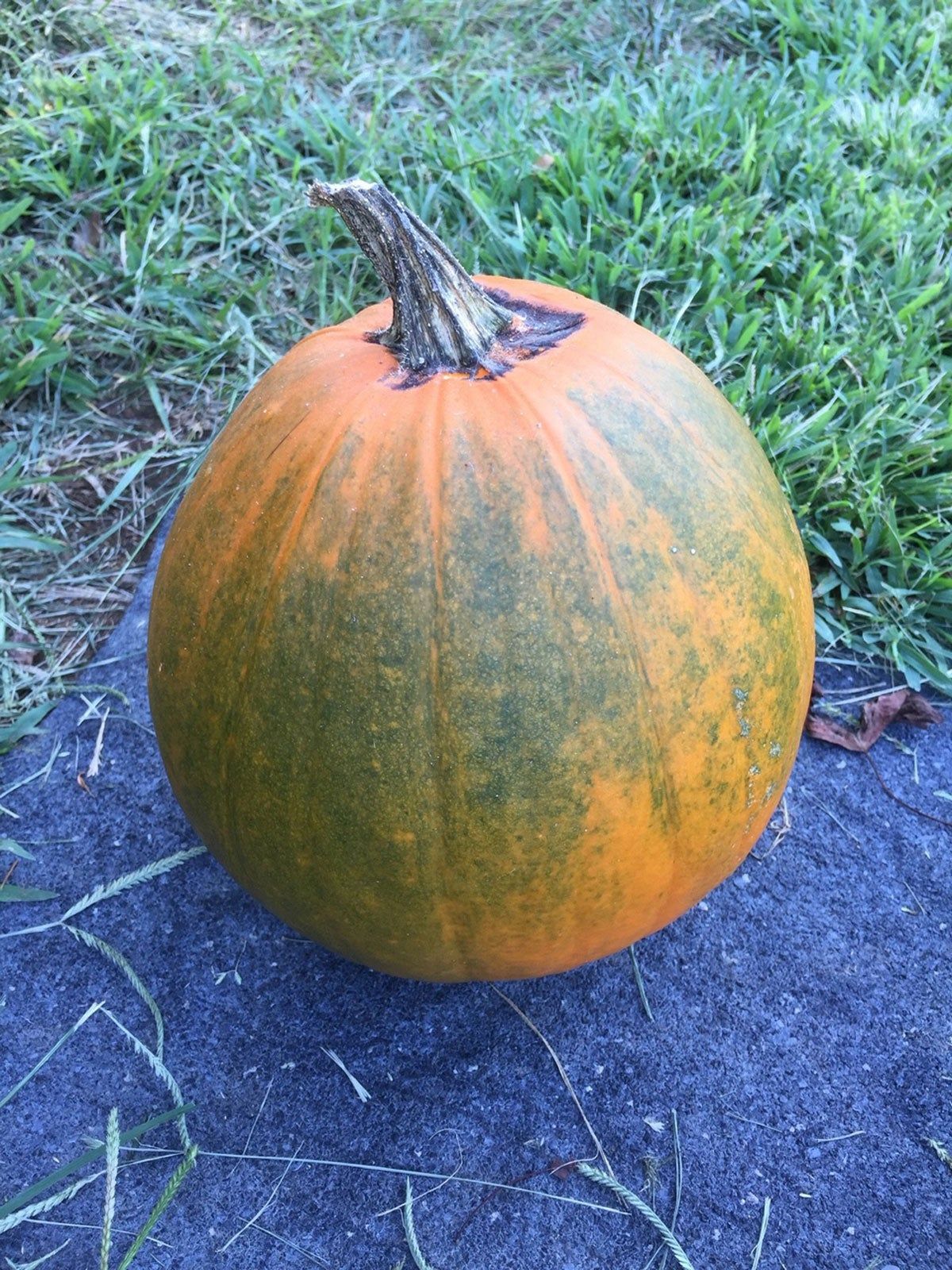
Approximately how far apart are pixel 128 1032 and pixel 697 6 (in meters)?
4.13

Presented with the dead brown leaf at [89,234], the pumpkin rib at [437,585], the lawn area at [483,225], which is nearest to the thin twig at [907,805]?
the lawn area at [483,225]

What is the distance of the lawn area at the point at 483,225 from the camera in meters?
2.81

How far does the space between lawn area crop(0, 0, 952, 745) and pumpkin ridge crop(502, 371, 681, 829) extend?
4.26ft

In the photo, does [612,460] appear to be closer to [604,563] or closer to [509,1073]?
[604,563]

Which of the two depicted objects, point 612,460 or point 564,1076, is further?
point 564,1076

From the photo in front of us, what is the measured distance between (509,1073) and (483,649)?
89 cm

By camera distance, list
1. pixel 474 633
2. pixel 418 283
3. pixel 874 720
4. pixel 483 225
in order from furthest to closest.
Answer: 1. pixel 483 225
2. pixel 874 720
3. pixel 418 283
4. pixel 474 633

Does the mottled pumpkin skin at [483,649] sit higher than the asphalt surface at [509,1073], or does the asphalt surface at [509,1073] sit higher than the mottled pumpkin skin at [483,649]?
the mottled pumpkin skin at [483,649]

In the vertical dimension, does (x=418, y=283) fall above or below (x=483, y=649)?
above

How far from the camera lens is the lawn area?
9.23ft

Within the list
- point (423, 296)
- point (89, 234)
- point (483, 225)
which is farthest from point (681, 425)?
point (89, 234)

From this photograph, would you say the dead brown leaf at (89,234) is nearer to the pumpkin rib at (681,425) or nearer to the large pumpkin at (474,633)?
the large pumpkin at (474,633)

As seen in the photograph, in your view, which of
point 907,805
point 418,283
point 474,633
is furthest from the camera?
point 907,805

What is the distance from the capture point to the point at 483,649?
148 cm
